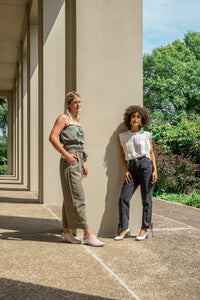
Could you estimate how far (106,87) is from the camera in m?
4.76

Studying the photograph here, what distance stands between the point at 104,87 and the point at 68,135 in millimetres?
960

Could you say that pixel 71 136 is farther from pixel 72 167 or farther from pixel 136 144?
pixel 136 144

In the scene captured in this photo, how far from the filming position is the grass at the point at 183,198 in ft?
28.2

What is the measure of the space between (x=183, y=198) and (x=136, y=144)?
18.1 feet

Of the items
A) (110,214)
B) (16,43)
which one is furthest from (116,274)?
(16,43)

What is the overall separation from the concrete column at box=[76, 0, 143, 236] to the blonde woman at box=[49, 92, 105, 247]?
402mm

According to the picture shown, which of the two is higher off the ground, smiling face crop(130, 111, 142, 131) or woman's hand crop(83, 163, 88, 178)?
smiling face crop(130, 111, 142, 131)

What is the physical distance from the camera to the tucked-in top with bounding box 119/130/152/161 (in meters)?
4.52

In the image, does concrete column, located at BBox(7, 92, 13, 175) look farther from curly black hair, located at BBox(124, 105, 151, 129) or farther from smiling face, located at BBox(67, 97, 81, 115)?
smiling face, located at BBox(67, 97, 81, 115)

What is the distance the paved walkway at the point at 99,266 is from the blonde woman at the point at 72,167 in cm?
22

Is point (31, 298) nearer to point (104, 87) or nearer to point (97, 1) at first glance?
point (104, 87)

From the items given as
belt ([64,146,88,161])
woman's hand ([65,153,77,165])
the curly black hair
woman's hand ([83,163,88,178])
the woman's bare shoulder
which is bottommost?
woman's hand ([83,163,88,178])

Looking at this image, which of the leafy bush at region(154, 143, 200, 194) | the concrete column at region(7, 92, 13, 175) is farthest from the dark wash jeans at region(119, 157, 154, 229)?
the concrete column at region(7, 92, 13, 175)

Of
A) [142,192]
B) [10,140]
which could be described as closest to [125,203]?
[142,192]
